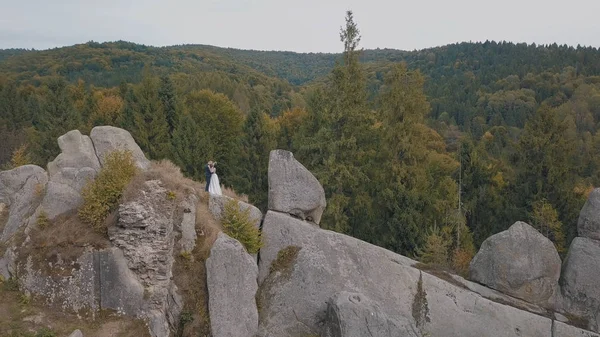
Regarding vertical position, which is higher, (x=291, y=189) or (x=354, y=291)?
(x=291, y=189)

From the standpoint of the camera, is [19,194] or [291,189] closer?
[19,194]

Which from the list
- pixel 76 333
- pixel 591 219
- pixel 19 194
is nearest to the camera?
pixel 76 333

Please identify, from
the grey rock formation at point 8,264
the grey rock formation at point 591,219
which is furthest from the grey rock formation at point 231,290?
the grey rock formation at point 591,219

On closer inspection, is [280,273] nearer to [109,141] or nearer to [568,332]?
[568,332]

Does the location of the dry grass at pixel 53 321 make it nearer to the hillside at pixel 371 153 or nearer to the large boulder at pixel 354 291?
the large boulder at pixel 354 291

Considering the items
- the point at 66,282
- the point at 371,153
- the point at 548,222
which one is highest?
the point at 371,153

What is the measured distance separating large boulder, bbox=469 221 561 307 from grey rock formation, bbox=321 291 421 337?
Answer: 5.89m

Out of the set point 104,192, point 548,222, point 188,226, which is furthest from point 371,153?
point 104,192

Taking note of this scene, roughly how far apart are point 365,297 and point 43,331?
10.9m

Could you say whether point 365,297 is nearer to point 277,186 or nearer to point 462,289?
point 462,289

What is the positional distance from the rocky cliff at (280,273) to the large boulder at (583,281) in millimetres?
Result: 46

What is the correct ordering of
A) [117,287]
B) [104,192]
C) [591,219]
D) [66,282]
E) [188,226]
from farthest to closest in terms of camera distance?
1. [591,219]
2. [188,226]
3. [104,192]
4. [117,287]
5. [66,282]

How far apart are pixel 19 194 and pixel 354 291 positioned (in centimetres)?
1495

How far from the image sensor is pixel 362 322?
15.2m
